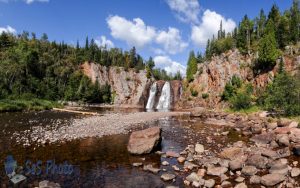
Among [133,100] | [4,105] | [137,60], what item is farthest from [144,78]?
[4,105]

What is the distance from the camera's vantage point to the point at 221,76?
304 ft

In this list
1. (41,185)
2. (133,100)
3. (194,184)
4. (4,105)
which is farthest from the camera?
(133,100)

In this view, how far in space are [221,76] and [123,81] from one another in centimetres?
5304

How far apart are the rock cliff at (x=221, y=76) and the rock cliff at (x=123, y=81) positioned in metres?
22.7

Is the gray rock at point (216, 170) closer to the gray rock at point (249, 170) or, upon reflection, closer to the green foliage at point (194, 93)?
the gray rock at point (249, 170)

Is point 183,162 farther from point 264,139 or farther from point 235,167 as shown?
point 264,139

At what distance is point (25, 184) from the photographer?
13.7 m

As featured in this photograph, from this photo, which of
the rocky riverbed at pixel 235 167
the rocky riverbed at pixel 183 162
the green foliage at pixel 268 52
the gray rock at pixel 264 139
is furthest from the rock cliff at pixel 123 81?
the rocky riverbed at pixel 235 167

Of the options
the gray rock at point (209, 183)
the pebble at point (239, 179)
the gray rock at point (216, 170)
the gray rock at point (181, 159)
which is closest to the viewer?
the gray rock at point (209, 183)

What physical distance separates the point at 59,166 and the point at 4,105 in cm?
4629

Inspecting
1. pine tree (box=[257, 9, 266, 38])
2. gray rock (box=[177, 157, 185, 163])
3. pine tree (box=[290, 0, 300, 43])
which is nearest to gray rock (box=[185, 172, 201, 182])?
gray rock (box=[177, 157, 185, 163])

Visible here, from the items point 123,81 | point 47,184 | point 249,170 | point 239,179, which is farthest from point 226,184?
point 123,81

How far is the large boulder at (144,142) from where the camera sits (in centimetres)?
2159

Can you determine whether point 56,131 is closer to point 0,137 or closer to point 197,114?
point 0,137
